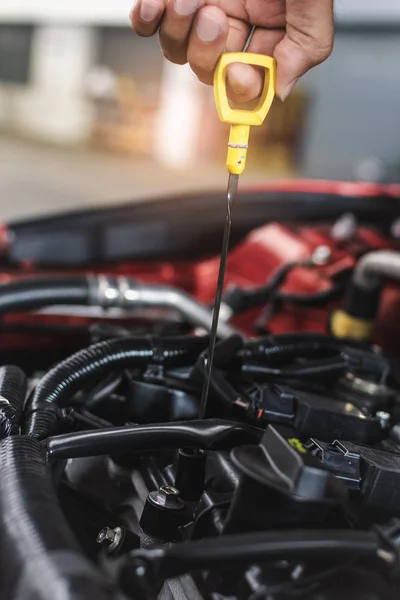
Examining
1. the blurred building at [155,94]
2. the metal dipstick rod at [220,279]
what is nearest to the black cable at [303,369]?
the metal dipstick rod at [220,279]

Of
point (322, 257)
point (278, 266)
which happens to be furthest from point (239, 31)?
point (278, 266)

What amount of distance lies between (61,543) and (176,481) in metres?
0.25

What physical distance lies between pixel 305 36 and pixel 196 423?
0.44 meters

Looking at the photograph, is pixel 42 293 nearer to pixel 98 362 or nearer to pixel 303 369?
pixel 98 362

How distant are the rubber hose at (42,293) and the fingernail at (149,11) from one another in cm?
56

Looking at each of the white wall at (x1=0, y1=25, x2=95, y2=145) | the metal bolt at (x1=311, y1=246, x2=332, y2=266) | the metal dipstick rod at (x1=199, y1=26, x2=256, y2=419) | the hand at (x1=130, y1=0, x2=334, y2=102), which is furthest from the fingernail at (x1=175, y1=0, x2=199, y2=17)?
the white wall at (x1=0, y1=25, x2=95, y2=145)

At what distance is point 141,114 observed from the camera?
8.02m

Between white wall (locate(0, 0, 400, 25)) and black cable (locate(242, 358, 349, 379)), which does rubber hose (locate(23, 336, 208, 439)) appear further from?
white wall (locate(0, 0, 400, 25))

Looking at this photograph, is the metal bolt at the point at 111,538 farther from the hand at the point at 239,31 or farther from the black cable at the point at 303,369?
the hand at the point at 239,31

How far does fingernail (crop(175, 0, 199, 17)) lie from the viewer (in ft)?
2.58

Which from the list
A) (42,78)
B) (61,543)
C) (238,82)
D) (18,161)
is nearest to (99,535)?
(61,543)

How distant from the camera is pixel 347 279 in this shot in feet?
4.82

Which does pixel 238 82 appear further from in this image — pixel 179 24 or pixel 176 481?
pixel 176 481

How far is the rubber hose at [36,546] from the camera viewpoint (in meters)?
0.51
